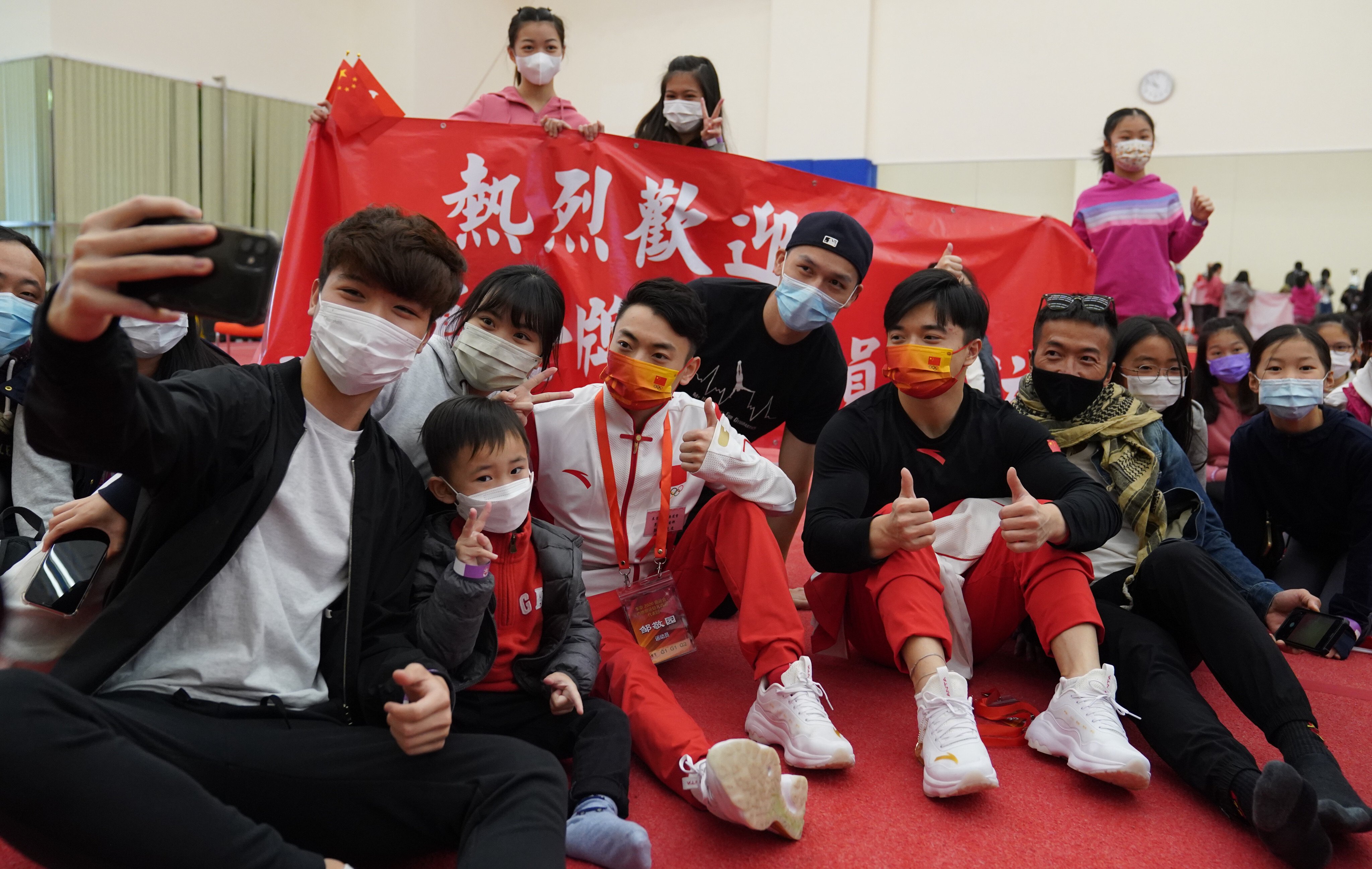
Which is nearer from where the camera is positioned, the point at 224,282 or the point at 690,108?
the point at 224,282

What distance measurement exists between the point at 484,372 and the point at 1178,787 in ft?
5.53

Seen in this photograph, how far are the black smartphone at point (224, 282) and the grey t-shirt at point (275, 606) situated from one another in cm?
43


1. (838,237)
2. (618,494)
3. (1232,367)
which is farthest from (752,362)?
(1232,367)

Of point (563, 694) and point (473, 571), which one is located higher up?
point (473, 571)

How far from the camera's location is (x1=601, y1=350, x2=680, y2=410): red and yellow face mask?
2.06m

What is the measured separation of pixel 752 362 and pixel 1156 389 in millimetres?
1179

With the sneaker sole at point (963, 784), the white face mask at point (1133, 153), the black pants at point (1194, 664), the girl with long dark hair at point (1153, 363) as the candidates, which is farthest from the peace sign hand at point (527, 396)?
the white face mask at point (1133, 153)

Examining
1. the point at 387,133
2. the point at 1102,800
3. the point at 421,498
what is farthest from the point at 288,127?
the point at 1102,800

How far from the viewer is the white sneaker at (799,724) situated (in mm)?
1764

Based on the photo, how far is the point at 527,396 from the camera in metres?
1.96

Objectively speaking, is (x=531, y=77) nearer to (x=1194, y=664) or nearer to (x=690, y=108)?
(x=690, y=108)

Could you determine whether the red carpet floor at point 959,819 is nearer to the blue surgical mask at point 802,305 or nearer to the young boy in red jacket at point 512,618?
the young boy in red jacket at point 512,618

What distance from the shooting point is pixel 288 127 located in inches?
417

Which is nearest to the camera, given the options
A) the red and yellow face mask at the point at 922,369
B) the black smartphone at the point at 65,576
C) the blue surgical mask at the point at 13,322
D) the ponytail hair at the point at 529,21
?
the black smartphone at the point at 65,576
